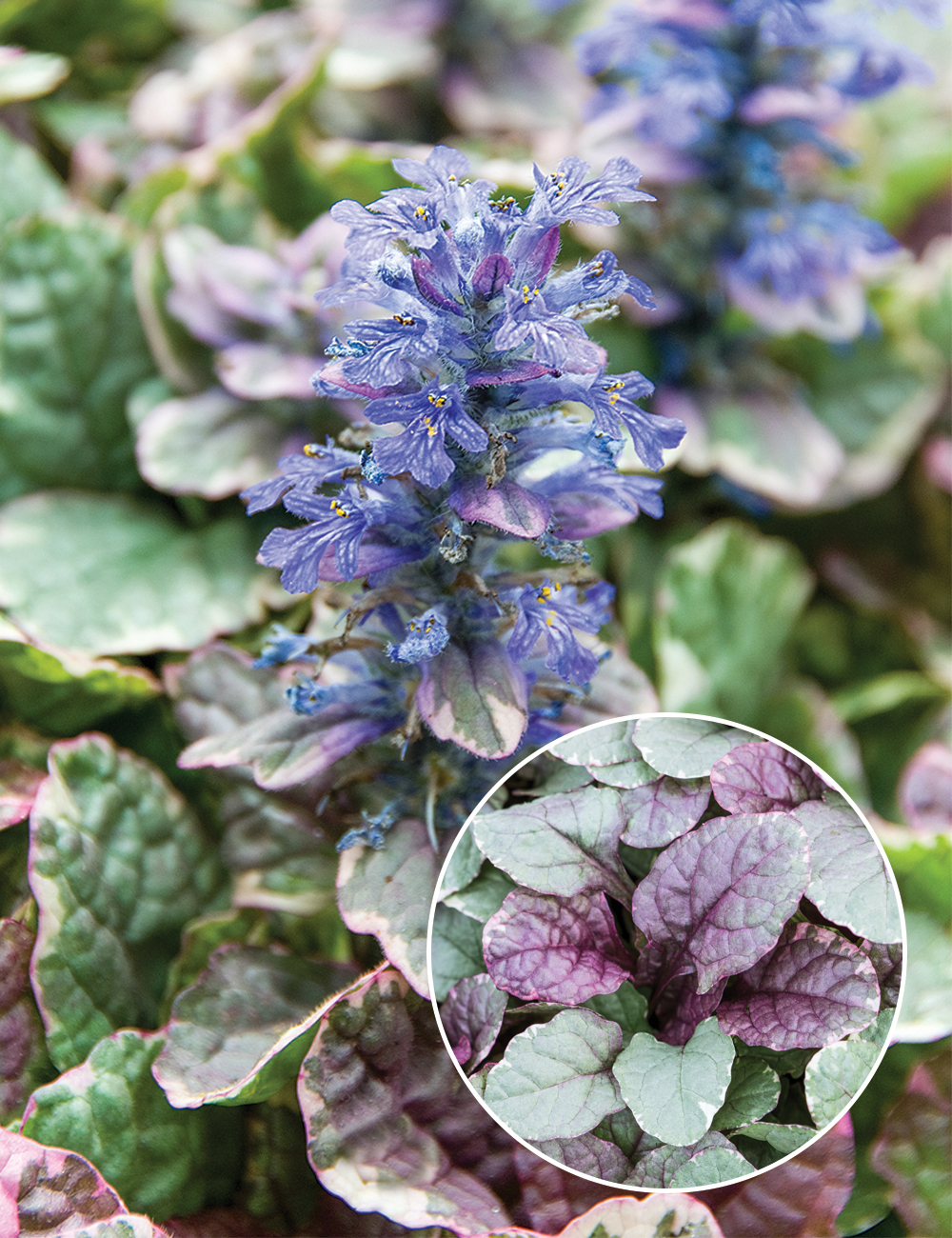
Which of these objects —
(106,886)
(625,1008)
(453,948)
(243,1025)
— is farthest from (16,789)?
(625,1008)

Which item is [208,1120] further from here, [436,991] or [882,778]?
[882,778]

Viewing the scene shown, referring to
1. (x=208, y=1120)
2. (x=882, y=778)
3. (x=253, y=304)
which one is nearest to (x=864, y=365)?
(x=882, y=778)

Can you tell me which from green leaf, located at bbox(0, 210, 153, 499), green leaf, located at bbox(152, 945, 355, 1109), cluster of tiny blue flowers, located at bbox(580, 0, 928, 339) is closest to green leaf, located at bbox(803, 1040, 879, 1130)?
green leaf, located at bbox(152, 945, 355, 1109)

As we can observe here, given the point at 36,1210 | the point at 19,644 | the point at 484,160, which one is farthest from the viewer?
the point at 484,160

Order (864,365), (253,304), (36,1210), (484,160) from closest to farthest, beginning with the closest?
(36,1210)
(253,304)
(484,160)
(864,365)

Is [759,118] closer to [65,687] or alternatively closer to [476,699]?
[476,699]

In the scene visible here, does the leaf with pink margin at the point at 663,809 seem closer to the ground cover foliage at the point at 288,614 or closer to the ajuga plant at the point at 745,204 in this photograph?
the ground cover foliage at the point at 288,614
